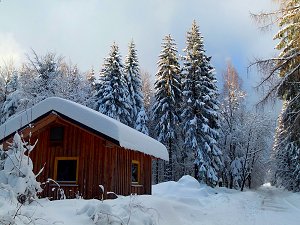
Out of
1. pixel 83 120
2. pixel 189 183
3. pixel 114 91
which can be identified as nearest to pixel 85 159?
pixel 83 120

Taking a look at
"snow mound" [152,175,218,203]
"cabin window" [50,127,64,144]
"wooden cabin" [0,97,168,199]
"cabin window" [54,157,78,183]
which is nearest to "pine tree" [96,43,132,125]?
"snow mound" [152,175,218,203]

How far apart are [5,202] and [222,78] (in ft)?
123

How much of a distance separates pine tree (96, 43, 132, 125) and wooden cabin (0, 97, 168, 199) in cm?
1985

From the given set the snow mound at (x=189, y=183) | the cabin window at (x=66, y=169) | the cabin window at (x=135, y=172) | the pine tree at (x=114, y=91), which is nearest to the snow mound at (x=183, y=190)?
the snow mound at (x=189, y=183)

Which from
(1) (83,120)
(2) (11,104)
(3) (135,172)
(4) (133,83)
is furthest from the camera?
(4) (133,83)

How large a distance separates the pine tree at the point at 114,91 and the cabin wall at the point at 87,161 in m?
19.8

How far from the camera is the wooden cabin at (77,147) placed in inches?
511

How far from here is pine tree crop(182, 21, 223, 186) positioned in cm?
3189

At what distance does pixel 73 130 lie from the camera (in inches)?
555

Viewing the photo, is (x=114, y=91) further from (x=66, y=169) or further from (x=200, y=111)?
(x=66, y=169)

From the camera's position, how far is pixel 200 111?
108 feet

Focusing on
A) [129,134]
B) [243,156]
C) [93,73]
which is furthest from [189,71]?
[129,134]

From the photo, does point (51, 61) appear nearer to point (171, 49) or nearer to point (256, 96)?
point (171, 49)

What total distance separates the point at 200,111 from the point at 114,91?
29.6ft
